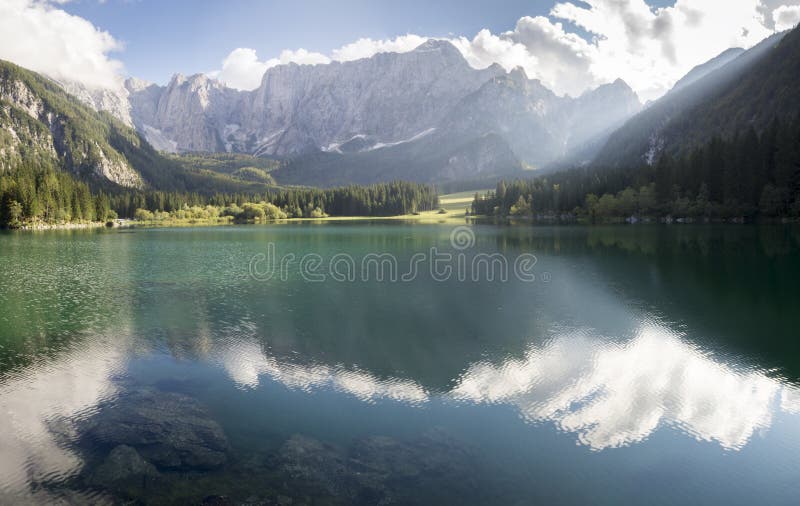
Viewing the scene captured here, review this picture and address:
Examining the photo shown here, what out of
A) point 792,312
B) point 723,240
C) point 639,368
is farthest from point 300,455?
point 723,240

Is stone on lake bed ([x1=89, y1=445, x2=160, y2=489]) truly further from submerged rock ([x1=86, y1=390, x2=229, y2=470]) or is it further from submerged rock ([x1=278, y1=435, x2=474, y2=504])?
submerged rock ([x1=278, y1=435, x2=474, y2=504])

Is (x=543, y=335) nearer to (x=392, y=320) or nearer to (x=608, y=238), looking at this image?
(x=392, y=320)

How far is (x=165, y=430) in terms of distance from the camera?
1612 centimetres

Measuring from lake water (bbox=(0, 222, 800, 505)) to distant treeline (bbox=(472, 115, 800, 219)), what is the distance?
82140mm

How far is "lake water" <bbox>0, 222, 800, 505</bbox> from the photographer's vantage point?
1337cm

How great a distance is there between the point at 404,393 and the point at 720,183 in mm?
132715

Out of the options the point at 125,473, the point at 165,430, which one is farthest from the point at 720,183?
the point at 125,473

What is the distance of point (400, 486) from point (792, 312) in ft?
106

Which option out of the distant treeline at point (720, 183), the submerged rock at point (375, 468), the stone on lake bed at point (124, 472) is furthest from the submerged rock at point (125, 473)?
the distant treeline at point (720, 183)

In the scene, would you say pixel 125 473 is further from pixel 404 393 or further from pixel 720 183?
pixel 720 183

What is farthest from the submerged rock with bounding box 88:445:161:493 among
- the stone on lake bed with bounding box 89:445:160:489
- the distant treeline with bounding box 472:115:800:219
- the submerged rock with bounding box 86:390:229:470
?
the distant treeline with bounding box 472:115:800:219

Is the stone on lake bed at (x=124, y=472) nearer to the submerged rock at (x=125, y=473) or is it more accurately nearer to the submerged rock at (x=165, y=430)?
the submerged rock at (x=125, y=473)

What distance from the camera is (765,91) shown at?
198500mm

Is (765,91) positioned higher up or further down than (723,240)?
higher up
